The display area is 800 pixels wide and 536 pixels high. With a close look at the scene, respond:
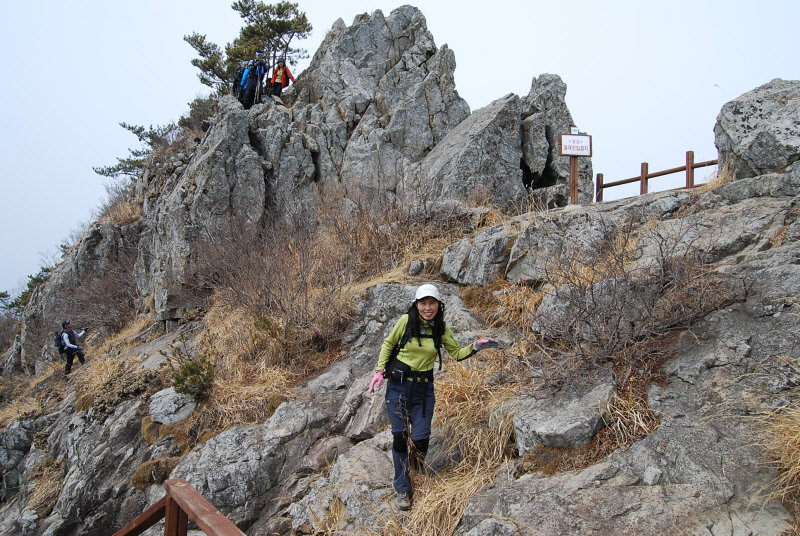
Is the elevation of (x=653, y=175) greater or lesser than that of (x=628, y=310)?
greater

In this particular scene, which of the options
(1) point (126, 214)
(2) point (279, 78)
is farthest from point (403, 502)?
(1) point (126, 214)

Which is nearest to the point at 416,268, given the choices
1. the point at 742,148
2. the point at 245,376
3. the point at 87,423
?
the point at 245,376

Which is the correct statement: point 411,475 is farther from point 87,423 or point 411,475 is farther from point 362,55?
point 362,55

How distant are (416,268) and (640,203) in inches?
147

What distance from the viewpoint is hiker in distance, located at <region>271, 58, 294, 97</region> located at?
667 inches

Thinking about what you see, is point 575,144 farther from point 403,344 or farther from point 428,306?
point 403,344

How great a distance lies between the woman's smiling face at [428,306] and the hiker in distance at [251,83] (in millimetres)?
14003

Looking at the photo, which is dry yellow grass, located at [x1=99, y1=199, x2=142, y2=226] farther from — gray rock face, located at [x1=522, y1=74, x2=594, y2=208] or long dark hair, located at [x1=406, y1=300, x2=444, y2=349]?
long dark hair, located at [x1=406, y1=300, x2=444, y2=349]

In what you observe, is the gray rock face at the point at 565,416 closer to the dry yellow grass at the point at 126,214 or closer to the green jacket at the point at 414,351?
the green jacket at the point at 414,351

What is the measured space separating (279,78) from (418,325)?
605 inches

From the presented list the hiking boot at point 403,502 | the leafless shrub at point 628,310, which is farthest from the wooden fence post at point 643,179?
the hiking boot at point 403,502

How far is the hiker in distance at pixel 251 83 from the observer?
15.8m

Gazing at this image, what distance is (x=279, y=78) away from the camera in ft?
55.9

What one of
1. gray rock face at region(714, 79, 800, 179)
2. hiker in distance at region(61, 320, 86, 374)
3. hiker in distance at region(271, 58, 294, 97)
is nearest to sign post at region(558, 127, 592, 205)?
gray rock face at region(714, 79, 800, 179)
